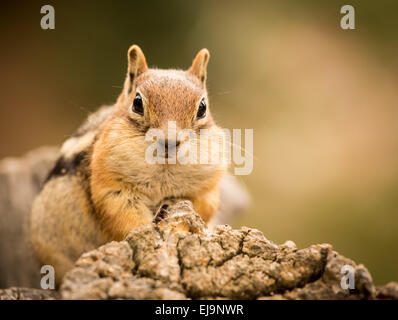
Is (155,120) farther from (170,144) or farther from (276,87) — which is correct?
(276,87)

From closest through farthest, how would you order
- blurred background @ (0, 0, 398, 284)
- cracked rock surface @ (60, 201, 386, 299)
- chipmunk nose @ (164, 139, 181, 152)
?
cracked rock surface @ (60, 201, 386, 299) → chipmunk nose @ (164, 139, 181, 152) → blurred background @ (0, 0, 398, 284)

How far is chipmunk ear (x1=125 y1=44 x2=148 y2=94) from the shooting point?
1709 mm

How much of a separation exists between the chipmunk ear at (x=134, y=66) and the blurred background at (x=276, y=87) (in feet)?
3.93

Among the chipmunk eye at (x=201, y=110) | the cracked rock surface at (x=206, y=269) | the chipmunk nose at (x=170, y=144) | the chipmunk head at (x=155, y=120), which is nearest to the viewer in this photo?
the cracked rock surface at (x=206, y=269)

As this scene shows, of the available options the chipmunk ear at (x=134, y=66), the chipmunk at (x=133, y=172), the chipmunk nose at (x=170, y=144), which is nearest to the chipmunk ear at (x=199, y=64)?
the chipmunk at (x=133, y=172)

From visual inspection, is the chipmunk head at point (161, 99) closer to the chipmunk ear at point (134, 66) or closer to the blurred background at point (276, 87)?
the chipmunk ear at point (134, 66)

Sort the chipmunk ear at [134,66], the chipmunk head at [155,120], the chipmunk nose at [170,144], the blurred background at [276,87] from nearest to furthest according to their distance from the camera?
the chipmunk nose at [170,144], the chipmunk head at [155,120], the chipmunk ear at [134,66], the blurred background at [276,87]

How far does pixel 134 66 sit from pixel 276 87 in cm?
230

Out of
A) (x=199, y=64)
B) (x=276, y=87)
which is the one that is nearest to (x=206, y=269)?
(x=199, y=64)

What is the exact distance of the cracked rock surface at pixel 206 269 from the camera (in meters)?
1.03

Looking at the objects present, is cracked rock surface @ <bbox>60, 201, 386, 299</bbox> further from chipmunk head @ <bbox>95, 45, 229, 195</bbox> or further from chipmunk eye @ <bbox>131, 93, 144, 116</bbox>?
chipmunk eye @ <bbox>131, 93, 144, 116</bbox>

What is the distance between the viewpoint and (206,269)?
114 centimetres

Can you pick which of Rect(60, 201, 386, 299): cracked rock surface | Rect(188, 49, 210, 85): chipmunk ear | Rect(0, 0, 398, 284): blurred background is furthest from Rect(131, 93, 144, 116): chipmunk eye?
Rect(0, 0, 398, 284): blurred background
